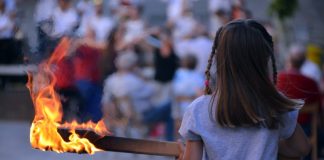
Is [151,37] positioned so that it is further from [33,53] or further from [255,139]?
[255,139]

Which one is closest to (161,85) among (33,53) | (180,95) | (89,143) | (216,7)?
(180,95)

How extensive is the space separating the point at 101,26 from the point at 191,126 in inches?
365

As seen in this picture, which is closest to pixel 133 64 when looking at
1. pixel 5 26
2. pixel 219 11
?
pixel 219 11

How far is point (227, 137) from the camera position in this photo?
10.8 ft

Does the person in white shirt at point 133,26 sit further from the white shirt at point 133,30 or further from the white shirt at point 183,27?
the white shirt at point 183,27

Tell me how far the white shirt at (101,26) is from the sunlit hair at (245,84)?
8988 mm

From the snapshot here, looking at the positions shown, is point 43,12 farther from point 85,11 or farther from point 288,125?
point 85,11

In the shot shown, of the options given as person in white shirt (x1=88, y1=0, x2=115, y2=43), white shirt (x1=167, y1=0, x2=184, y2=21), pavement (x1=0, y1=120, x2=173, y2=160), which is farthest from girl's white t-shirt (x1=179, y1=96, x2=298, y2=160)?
white shirt (x1=167, y1=0, x2=184, y2=21)

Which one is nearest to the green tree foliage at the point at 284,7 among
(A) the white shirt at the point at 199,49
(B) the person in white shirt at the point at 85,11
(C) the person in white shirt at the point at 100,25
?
(A) the white shirt at the point at 199,49

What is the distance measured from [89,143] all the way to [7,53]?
988 cm

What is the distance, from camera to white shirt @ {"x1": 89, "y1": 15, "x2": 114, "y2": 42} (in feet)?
40.3

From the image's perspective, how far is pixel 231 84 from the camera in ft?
10.7

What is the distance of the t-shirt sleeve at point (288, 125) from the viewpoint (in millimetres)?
3348

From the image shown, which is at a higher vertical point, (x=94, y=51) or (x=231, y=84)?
(x=231, y=84)
